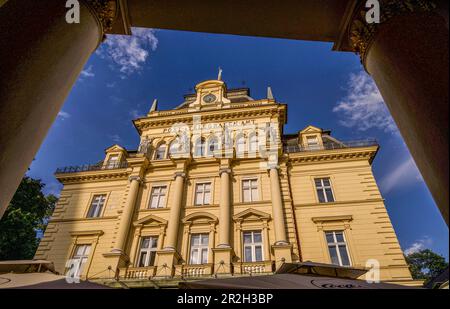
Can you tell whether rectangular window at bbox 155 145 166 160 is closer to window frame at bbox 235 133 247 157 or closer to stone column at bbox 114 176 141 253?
stone column at bbox 114 176 141 253

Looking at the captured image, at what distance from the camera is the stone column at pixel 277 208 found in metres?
14.4

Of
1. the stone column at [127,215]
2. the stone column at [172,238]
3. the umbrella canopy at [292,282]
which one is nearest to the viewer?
the umbrella canopy at [292,282]

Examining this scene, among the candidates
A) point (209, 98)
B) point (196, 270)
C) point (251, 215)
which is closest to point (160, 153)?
point (209, 98)

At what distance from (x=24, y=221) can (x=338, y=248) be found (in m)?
25.0

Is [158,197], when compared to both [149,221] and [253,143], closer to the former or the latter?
[149,221]

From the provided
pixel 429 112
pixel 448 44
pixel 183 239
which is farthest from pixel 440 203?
pixel 183 239

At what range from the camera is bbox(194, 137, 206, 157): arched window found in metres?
19.4

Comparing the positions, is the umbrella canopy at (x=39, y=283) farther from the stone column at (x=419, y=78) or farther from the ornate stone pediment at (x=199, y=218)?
the ornate stone pediment at (x=199, y=218)

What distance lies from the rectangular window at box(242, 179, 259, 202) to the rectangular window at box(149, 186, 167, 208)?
18.3 ft

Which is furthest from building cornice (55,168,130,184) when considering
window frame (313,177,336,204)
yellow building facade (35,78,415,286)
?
window frame (313,177,336,204)

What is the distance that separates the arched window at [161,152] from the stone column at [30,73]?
1666 cm

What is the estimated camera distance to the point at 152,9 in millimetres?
A: 4500

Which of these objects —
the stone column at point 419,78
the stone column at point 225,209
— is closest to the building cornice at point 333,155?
the stone column at point 225,209

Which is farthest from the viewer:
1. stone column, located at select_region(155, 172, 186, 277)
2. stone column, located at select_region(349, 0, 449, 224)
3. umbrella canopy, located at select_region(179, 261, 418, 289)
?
stone column, located at select_region(155, 172, 186, 277)
